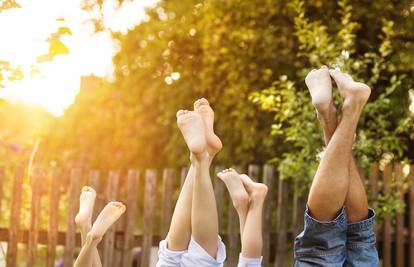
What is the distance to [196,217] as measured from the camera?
9.02ft

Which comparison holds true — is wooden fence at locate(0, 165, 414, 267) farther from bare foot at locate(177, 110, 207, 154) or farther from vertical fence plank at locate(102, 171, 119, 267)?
bare foot at locate(177, 110, 207, 154)

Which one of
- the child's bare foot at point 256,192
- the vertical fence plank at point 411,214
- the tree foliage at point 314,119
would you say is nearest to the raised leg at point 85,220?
the child's bare foot at point 256,192

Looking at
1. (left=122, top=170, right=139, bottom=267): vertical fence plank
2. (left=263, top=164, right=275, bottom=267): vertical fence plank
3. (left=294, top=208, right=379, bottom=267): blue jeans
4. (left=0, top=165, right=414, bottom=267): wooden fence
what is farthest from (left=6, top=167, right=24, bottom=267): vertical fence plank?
(left=294, top=208, right=379, bottom=267): blue jeans

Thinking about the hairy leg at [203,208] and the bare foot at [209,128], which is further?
the bare foot at [209,128]

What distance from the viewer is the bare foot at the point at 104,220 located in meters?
2.83

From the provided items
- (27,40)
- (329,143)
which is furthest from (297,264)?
(27,40)

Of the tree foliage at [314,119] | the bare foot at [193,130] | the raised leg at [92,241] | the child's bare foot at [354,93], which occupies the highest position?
the tree foliage at [314,119]

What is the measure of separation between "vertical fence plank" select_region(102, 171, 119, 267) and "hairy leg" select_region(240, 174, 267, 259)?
318 cm

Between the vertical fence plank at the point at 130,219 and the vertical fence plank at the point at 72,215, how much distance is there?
0.47 m

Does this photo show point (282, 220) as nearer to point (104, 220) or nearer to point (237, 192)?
point (237, 192)

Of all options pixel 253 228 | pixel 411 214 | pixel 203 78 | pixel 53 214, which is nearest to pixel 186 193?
pixel 253 228

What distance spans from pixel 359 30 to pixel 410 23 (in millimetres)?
622

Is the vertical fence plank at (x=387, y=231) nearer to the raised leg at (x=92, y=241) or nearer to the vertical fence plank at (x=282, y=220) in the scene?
the vertical fence plank at (x=282, y=220)

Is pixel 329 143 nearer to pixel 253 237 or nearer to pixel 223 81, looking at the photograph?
pixel 253 237
